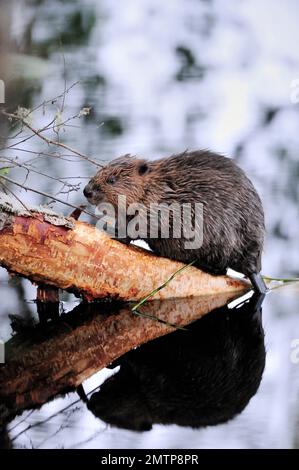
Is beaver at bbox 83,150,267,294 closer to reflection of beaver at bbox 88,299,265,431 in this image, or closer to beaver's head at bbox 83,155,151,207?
beaver's head at bbox 83,155,151,207

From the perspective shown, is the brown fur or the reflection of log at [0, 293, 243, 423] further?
the brown fur

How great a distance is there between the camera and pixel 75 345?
3.66 metres

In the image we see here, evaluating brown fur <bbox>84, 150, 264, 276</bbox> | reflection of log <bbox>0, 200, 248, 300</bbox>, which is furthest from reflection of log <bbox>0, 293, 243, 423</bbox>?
brown fur <bbox>84, 150, 264, 276</bbox>

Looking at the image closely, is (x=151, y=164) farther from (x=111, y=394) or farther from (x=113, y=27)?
(x=113, y=27)

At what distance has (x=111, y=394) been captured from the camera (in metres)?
3.17

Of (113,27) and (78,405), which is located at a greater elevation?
(113,27)

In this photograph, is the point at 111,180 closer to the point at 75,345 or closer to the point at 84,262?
the point at 84,262

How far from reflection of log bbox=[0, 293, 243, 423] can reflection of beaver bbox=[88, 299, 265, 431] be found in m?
0.10

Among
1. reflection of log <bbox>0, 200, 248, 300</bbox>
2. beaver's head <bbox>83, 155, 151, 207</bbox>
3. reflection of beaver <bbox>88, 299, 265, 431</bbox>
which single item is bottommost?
reflection of beaver <bbox>88, 299, 265, 431</bbox>

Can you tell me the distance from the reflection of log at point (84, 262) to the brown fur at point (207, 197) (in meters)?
0.10

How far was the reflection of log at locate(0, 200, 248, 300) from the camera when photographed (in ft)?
12.7

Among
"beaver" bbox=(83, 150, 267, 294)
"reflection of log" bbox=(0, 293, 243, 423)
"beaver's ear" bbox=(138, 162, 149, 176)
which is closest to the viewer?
"reflection of log" bbox=(0, 293, 243, 423)
